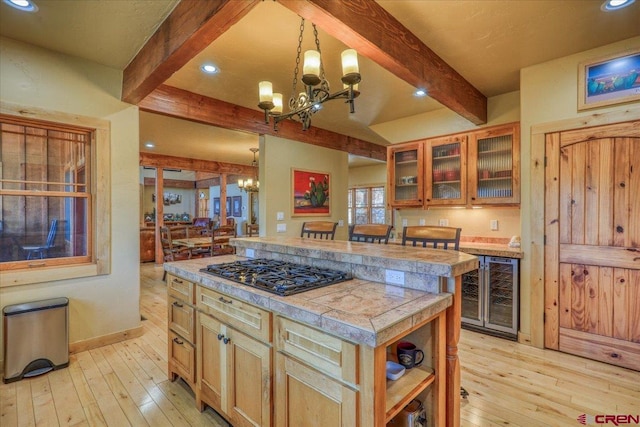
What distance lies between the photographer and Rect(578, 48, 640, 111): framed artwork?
247 centimetres

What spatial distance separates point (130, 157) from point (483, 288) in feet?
12.9

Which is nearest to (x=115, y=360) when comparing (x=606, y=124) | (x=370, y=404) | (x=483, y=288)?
(x=370, y=404)

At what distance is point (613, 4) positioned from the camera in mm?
2041

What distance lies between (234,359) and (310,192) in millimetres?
3440

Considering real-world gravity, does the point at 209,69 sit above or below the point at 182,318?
above

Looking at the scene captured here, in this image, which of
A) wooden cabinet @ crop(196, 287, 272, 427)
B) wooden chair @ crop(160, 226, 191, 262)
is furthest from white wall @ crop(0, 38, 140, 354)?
wooden chair @ crop(160, 226, 191, 262)

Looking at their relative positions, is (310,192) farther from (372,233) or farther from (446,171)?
(372,233)

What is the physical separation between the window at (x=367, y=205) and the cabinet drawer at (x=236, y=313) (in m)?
6.76

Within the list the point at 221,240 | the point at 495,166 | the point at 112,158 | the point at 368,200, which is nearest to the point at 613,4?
the point at 495,166

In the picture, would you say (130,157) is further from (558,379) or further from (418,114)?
(558,379)

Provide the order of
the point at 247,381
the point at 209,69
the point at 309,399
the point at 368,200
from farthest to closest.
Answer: the point at 368,200 < the point at 209,69 < the point at 247,381 < the point at 309,399

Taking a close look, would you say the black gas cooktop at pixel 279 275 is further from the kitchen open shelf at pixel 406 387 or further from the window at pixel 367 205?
the window at pixel 367 205

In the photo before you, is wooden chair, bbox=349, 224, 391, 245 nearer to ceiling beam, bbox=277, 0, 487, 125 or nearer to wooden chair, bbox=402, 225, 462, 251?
wooden chair, bbox=402, 225, 462, 251

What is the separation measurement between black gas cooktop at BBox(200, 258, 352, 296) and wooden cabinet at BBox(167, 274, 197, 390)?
245 mm
